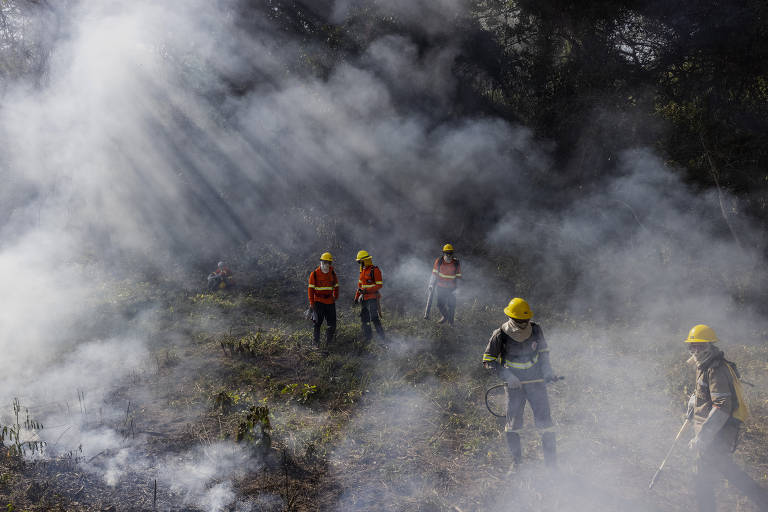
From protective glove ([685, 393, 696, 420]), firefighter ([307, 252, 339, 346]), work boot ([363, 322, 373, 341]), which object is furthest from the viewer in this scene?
work boot ([363, 322, 373, 341])

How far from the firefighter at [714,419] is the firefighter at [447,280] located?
438 cm

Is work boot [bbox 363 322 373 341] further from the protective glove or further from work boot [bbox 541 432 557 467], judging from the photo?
the protective glove

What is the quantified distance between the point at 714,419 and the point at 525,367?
Answer: 152 centimetres

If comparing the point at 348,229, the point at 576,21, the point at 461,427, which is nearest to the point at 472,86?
the point at 576,21

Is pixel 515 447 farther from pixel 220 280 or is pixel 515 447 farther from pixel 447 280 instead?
pixel 220 280

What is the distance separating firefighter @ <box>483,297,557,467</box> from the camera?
4.29 meters

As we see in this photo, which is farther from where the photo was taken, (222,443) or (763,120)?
(763,120)

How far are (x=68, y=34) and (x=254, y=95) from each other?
5.13 metres

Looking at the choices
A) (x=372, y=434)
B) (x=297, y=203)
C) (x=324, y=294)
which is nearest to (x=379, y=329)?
(x=324, y=294)

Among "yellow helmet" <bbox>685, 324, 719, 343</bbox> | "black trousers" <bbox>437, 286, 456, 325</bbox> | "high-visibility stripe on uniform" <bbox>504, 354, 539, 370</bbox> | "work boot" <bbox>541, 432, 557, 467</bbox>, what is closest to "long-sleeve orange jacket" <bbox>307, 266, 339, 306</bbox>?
"black trousers" <bbox>437, 286, 456, 325</bbox>

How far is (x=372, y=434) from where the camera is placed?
5172 mm

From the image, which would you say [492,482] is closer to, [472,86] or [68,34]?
[472,86]

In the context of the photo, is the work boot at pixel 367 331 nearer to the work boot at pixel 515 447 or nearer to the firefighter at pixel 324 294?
the firefighter at pixel 324 294

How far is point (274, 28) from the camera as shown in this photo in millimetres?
13094
